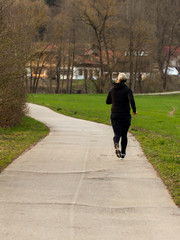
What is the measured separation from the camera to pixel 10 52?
1181 centimetres

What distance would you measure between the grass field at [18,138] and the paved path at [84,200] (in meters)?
0.53

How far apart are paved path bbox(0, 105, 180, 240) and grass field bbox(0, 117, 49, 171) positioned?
0.53 metres

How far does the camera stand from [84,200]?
21.4 ft

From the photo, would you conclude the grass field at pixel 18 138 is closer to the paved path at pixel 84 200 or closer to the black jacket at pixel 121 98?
the paved path at pixel 84 200

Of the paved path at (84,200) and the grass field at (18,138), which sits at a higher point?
the paved path at (84,200)

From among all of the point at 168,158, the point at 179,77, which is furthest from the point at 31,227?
the point at 179,77

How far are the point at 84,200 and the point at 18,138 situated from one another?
9.32 meters

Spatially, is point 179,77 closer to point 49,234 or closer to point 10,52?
point 10,52

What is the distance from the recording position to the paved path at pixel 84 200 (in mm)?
5102

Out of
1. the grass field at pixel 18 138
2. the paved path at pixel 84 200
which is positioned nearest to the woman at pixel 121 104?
the paved path at pixel 84 200

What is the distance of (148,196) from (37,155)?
4811 mm

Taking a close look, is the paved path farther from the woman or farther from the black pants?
the woman

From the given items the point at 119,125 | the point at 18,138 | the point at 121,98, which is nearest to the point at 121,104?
the point at 121,98

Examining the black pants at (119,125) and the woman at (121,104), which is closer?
the woman at (121,104)
